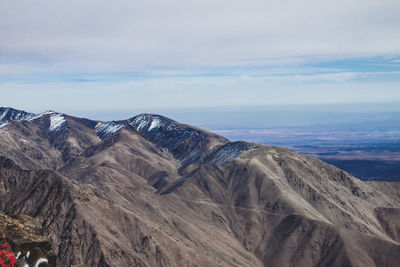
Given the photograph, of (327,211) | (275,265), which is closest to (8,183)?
(275,265)

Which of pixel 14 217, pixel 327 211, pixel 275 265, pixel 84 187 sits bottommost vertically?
pixel 275 265

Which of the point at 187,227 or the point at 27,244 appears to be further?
the point at 187,227

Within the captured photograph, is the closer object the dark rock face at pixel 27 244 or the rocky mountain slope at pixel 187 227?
the dark rock face at pixel 27 244

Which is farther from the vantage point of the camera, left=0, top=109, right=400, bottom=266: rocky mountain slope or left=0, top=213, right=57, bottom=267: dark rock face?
left=0, top=109, right=400, bottom=266: rocky mountain slope

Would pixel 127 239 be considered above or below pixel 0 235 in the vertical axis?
below

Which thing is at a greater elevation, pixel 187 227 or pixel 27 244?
pixel 27 244

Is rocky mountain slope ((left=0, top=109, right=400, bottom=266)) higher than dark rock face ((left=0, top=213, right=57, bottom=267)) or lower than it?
lower

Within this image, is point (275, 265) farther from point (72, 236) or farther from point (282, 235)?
point (72, 236)

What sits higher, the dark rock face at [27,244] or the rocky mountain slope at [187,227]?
the dark rock face at [27,244]
